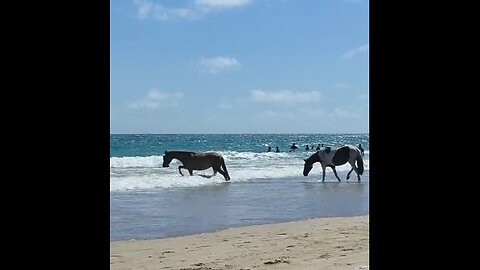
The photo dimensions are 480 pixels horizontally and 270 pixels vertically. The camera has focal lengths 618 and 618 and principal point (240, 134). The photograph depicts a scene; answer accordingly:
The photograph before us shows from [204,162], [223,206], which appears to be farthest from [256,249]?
[204,162]

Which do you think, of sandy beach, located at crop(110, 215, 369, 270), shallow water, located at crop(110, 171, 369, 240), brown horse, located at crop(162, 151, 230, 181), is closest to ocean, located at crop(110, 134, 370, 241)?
shallow water, located at crop(110, 171, 369, 240)

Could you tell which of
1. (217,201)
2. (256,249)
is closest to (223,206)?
(217,201)

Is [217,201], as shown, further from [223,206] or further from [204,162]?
[204,162]

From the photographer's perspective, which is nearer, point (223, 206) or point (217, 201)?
point (223, 206)

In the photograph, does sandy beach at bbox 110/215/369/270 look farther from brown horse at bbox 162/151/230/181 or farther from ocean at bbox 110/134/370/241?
brown horse at bbox 162/151/230/181

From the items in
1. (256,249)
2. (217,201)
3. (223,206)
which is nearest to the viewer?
(256,249)

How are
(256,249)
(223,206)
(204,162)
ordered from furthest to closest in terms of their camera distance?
(204,162)
(223,206)
(256,249)

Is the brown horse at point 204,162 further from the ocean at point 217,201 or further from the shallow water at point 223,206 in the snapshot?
the shallow water at point 223,206

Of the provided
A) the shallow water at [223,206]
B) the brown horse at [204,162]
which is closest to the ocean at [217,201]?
the shallow water at [223,206]

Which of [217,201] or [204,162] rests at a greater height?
[204,162]

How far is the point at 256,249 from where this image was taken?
5574 mm
